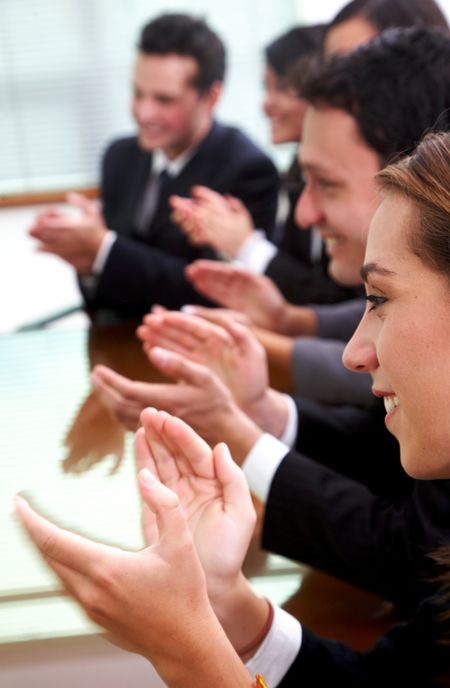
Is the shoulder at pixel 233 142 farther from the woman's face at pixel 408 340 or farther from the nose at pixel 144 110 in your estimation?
the woman's face at pixel 408 340

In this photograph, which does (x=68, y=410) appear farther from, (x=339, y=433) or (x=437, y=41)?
(x=437, y=41)

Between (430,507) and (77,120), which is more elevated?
(430,507)

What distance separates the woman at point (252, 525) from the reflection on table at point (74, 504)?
48 mm

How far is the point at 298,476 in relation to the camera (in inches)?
36.9

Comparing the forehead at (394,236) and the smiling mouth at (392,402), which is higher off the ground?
the forehead at (394,236)

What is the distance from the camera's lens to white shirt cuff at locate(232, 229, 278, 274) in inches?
73.8

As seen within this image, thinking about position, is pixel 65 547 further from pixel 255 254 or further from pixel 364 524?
pixel 255 254

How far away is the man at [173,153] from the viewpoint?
7.32 feet

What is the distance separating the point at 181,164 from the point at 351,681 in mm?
1701

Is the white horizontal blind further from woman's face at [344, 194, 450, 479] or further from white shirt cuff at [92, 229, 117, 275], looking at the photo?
woman's face at [344, 194, 450, 479]

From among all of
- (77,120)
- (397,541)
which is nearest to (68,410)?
(397,541)

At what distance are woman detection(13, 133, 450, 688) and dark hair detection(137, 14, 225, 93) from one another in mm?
1757

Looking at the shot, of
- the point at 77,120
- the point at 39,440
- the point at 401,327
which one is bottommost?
the point at 77,120

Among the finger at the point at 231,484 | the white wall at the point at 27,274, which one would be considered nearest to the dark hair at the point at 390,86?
the finger at the point at 231,484
